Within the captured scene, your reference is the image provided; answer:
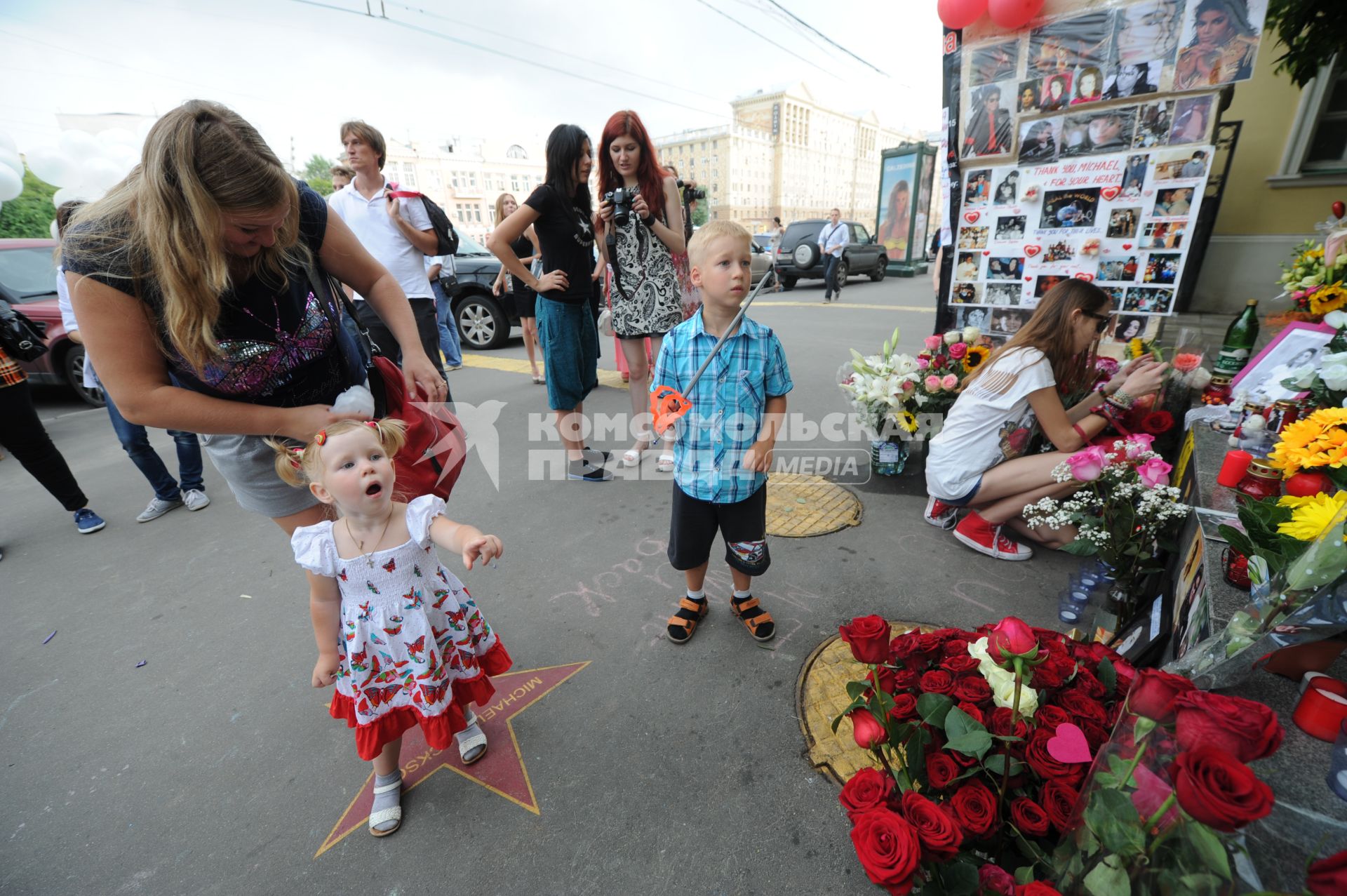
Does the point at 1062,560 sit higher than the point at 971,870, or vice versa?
the point at 971,870

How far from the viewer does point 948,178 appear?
3.67m

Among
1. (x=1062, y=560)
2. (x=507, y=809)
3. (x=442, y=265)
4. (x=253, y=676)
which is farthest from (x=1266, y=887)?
(x=442, y=265)

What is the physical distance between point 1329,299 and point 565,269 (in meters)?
3.64

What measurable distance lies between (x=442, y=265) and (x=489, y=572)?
4261mm

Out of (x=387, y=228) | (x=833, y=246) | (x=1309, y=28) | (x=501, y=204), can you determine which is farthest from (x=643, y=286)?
(x=833, y=246)

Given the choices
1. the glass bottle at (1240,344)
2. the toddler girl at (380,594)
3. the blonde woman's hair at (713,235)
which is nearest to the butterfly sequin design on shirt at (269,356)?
the toddler girl at (380,594)

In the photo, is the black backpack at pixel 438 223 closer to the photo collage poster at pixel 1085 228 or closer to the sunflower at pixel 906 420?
the sunflower at pixel 906 420

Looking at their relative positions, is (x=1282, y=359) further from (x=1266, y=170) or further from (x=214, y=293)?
(x=1266, y=170)

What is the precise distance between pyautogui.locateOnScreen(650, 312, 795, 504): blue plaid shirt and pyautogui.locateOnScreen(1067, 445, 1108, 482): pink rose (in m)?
0.93

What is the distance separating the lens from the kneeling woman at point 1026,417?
253 centimetres

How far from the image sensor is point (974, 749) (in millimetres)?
1053

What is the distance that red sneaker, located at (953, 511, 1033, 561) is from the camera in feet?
9.08

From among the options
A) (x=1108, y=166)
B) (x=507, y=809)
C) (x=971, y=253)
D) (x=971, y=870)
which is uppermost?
(x=1108, y=166)

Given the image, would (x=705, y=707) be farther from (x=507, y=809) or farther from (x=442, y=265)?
(x=442, y=265)
